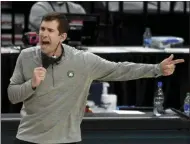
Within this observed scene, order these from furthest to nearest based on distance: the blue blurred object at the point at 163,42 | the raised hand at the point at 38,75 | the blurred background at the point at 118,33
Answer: the blue blurred object at the point at 163,42
the blurred background at the point at 118,33
the raised hand at the point at 38,75

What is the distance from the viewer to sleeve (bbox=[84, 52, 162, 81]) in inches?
140

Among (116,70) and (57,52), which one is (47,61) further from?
(116,70)

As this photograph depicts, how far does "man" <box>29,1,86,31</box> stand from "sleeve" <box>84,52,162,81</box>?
478 centimetres

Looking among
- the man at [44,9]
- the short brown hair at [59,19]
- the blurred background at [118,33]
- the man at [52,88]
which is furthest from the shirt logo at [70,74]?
the man at [44,9]

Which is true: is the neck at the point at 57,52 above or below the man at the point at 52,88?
above

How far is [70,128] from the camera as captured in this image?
3391mm

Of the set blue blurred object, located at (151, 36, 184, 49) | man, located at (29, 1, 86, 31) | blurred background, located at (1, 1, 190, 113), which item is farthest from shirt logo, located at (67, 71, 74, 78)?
man, located at (29, 1, 86, 31)

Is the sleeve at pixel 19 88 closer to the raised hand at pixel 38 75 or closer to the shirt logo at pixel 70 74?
the raised hand at pixel 38 75

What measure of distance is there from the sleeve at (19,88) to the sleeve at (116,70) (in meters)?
0.44

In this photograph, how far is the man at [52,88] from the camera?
3.33 m

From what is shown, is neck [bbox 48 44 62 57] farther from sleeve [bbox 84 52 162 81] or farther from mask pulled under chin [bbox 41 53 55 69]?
sleeve [bbox 84 52 162 81]

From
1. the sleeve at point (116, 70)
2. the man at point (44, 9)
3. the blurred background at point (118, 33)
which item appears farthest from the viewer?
the man at point (44, 9)

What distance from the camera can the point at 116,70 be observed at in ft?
11.8

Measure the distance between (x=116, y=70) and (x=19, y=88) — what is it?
2.26 ft
